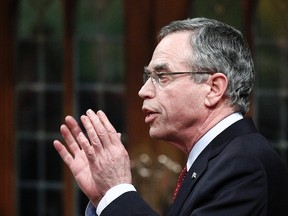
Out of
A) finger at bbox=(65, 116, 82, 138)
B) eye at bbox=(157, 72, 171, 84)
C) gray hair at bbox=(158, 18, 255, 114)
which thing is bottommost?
finger at bbox=(65, 116, 82, 138)

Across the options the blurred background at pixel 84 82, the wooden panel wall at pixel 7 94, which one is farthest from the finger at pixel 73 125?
the wooden panel wall at pixel 7 94

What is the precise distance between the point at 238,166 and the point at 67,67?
2.62 meters

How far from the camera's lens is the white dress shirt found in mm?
2420

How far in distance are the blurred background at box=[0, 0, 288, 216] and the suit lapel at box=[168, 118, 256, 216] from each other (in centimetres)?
208

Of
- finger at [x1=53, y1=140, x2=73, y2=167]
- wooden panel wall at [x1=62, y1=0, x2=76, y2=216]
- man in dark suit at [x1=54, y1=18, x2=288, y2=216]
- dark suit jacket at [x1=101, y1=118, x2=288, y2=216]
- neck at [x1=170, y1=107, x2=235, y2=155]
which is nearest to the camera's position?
dark suit jacket at [x1=101, y1=118, x2=288, y2=216]

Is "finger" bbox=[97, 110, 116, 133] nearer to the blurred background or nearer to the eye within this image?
the eye

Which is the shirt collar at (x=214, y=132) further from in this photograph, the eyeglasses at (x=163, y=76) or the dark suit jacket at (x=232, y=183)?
the eyeglasses at (x=163, y=76)

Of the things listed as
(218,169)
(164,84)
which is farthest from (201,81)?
(218,169)

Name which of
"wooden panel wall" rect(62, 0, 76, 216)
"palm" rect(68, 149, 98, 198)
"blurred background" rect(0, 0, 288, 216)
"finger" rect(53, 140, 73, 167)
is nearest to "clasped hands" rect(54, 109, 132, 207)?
"palm" rect(68, 149, 98, 198)

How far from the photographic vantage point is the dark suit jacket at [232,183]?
2.27 meters

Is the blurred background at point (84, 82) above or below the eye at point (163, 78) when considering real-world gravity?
below

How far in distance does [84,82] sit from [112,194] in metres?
2.44

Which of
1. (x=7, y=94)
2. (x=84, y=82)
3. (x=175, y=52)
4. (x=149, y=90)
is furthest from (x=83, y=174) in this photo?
(x=7, y=94)

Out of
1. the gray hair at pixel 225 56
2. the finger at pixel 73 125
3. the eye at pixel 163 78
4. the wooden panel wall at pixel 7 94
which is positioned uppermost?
the gray hair at pixel 225 56
